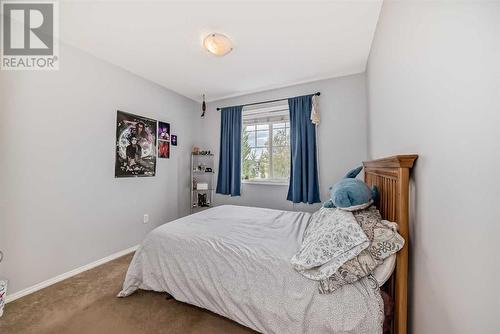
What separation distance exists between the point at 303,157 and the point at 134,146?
2.50m

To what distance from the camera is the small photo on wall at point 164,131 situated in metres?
3.26

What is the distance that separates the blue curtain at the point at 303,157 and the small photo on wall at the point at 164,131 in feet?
6.91

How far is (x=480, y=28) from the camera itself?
0.59m

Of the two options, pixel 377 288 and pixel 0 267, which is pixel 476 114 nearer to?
pixel 377 288

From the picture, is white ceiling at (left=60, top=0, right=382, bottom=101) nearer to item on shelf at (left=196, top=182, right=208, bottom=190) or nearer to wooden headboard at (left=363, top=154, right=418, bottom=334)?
wooden headboard at (left=363, top=154, right=418, bottom=334)

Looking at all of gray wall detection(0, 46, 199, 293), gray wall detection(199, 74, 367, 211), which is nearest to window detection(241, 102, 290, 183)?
gray wall detection(199, 74, 367, 211)

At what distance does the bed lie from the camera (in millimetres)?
1052

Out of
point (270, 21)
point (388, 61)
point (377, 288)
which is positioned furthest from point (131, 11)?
point (377, 288)

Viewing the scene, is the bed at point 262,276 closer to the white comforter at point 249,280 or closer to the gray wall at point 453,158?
the white comforter at point 249,280

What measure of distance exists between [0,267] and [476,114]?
3.26 m

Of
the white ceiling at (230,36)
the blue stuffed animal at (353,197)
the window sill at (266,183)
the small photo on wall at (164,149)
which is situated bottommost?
the window sill at (266,183)

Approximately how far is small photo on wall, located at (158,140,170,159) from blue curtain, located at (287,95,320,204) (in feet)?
6.94

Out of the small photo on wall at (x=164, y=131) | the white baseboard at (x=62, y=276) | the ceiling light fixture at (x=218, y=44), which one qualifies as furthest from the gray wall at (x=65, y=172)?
the ceiling light fixture at (x=218, y=44)

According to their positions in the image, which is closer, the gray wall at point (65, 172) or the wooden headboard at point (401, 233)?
the wooden headboard at point (401, 233)
